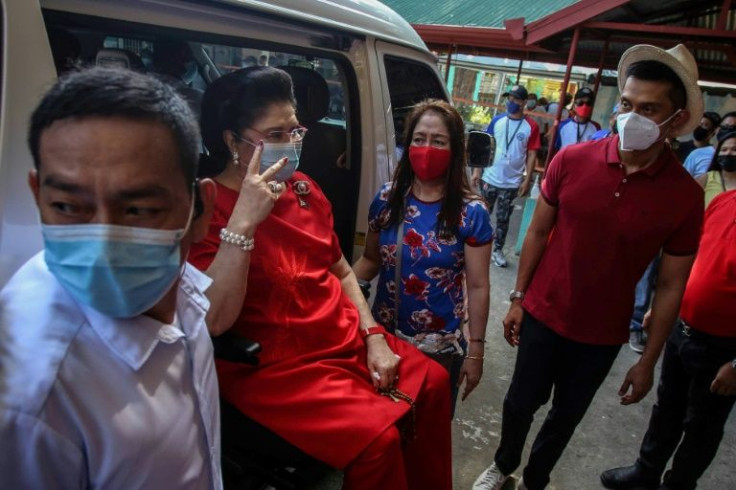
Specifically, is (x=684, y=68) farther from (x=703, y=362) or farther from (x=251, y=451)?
(x=251, y=451)

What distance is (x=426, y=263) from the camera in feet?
6.46

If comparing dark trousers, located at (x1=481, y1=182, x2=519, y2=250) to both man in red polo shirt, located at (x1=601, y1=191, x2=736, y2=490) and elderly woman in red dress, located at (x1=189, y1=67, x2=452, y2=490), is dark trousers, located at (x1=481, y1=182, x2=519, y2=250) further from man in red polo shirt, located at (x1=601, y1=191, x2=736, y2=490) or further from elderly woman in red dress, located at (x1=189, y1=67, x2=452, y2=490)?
elderly woman in red dress, located at (x1=189, y1=67, x2=452, y2=490)

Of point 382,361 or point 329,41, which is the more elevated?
point 329,41

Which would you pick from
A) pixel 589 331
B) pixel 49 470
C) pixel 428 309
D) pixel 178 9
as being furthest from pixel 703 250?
pixel 49 470

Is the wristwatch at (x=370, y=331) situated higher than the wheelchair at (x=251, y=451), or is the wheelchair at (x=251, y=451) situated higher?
the wristwatch at (x=370, y=331)

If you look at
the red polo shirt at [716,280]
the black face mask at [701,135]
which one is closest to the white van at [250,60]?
the red polo shirt at [716,280]

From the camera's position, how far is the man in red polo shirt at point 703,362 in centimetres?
202

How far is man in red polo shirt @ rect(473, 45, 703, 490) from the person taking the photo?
1768 millimetres

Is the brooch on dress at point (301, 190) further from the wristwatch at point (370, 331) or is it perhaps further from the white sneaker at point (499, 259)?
the white sneaker at point (499, 259)

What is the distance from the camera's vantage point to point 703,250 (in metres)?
2.15

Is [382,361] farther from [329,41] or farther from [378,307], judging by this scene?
[329,41]

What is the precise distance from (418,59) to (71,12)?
7.06 ft

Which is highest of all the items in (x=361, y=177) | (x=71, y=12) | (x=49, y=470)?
(x=71, y=12)

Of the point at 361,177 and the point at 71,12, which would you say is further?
the point at 361,177
